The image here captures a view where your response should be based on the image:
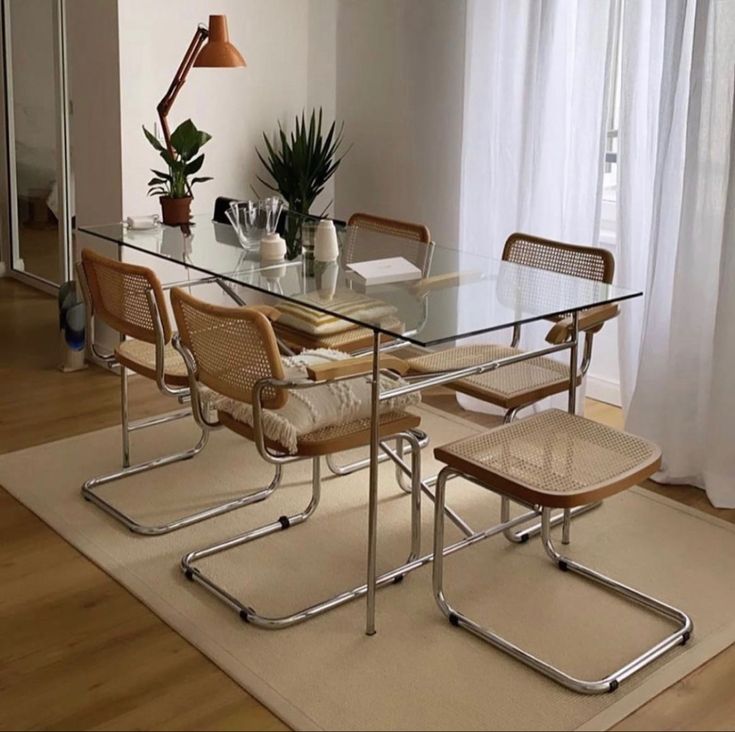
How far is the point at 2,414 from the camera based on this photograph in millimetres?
4492

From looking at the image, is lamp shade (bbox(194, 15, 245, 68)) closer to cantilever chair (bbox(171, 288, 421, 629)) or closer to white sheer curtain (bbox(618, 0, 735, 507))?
cantilever chair (bbox(171, 288, 421, 629))

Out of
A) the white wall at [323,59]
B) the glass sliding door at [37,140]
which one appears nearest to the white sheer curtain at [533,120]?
the white wall at [323,59]

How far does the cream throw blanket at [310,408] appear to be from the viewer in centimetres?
292

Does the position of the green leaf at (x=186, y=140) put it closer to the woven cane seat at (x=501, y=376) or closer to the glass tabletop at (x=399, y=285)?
the glass tabletop at (x=399, y=285)

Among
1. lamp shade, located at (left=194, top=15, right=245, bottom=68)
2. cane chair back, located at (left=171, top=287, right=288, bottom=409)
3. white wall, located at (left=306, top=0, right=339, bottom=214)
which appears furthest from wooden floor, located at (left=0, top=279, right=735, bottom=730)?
white wall, located at (left=306, top=0, right=339, bottom=214)

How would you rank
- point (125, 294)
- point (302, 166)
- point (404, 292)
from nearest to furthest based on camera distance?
point (404, 292), point (125, 294), point (302, 166)

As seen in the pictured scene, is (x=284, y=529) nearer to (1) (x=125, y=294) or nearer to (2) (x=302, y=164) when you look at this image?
(1) (x=125, y=294)

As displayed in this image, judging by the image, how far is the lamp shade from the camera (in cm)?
387

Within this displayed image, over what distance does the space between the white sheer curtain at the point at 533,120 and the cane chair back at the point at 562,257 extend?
0.55m

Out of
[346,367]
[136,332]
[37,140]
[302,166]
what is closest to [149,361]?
[136,332]

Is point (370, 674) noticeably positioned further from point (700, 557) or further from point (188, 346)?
point (700, 557)

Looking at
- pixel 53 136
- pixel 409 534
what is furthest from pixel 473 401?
pixel 53 136

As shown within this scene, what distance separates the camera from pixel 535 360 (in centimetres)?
375

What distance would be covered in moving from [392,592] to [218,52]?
1.91 m
